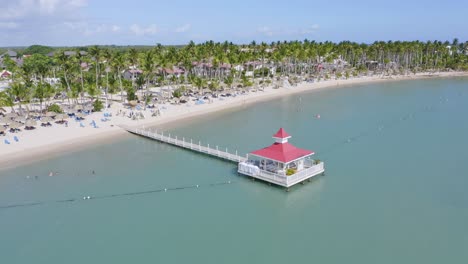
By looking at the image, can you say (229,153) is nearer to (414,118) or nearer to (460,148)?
(460,148)

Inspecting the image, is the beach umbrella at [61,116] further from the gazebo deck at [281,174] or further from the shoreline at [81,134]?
the gazebo deck at [281,174]

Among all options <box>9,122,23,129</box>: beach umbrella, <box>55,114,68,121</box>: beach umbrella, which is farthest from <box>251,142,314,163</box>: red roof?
<box>9,122,23,129</box>: beach umbrella

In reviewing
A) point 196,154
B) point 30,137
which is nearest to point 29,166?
point 30,137

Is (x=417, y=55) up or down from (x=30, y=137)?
up

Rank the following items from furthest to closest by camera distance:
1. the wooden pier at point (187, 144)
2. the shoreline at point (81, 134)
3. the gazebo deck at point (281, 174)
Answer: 1. the shoreline at point (81, 134)
2. the wooden pier at point (187, 144)
3. the gazebo deck at point (281, 174)

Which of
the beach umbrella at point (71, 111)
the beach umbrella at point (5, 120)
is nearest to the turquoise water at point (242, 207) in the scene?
the beach umbrella at point (71, 111)
